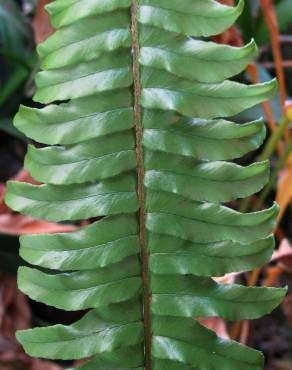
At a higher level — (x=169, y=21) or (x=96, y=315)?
(x=169, y=21)

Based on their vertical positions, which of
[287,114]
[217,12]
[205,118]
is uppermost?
[217,12]

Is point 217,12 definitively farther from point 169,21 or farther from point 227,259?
point 227,259

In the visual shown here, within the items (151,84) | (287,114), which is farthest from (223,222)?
(287,114)

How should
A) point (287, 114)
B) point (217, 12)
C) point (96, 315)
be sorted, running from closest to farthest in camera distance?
point (217, 12)
point (96, 315)
point (287, 114)

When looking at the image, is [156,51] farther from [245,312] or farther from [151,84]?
[245,312]

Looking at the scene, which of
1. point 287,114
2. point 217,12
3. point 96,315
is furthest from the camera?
point 287,114

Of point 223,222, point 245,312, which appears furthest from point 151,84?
point 245,312

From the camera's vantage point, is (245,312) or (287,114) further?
(287,114)
